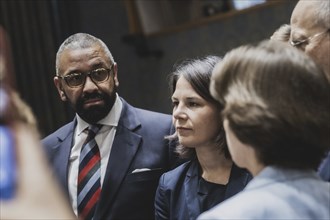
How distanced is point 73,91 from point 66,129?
0.22 meters

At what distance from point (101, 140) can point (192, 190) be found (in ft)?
1.79

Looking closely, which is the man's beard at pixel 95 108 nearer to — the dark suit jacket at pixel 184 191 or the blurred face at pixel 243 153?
the dark suit jacket at pixel 184 191

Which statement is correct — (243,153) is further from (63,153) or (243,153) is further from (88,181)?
(63,153)

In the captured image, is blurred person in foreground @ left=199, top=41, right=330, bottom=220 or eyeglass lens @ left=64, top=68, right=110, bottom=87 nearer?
blurred person in foreground @ left=199, top=41, right=330, bottom=220

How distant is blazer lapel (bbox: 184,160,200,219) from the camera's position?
1.66 meters

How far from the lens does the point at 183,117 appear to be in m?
1.75

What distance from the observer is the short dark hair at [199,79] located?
5.77 feet

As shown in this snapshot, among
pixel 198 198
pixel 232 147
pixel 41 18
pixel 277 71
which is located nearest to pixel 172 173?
pixel 198 198

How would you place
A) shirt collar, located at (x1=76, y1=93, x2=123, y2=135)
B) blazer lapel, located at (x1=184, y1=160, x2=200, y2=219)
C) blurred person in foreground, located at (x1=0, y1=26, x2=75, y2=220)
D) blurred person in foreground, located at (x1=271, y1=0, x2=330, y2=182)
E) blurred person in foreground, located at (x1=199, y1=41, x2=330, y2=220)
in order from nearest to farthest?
blurred person in foreground, located at (x1=0, y1=26, x2=75, y2=220) < blurred person in foreground, located at (x1=199, y1=41, x2=330, y2=220) < blurred person in foreground, located at (x1=271, y1=0, x2=330, y2=182) < blazer lapel, located at (x1=184, y1=160, x2=200, y2=219) < shirt collar, located at (x1=76, y1=93, x2=123, y2=135)

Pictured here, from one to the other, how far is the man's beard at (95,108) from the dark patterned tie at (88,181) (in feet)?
0.36

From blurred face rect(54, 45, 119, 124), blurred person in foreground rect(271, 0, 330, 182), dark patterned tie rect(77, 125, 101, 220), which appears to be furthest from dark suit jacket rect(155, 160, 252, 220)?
blurred person in foreground rect(271, 0, 330, 182)

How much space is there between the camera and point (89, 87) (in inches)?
80.2

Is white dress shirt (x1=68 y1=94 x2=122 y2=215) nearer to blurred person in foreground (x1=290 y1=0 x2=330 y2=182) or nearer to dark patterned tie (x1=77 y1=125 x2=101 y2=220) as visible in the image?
dark patterned tie (x1=77 y1=125 x2=101 y2=220)

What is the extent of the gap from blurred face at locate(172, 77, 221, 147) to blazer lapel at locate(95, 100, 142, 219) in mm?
340
